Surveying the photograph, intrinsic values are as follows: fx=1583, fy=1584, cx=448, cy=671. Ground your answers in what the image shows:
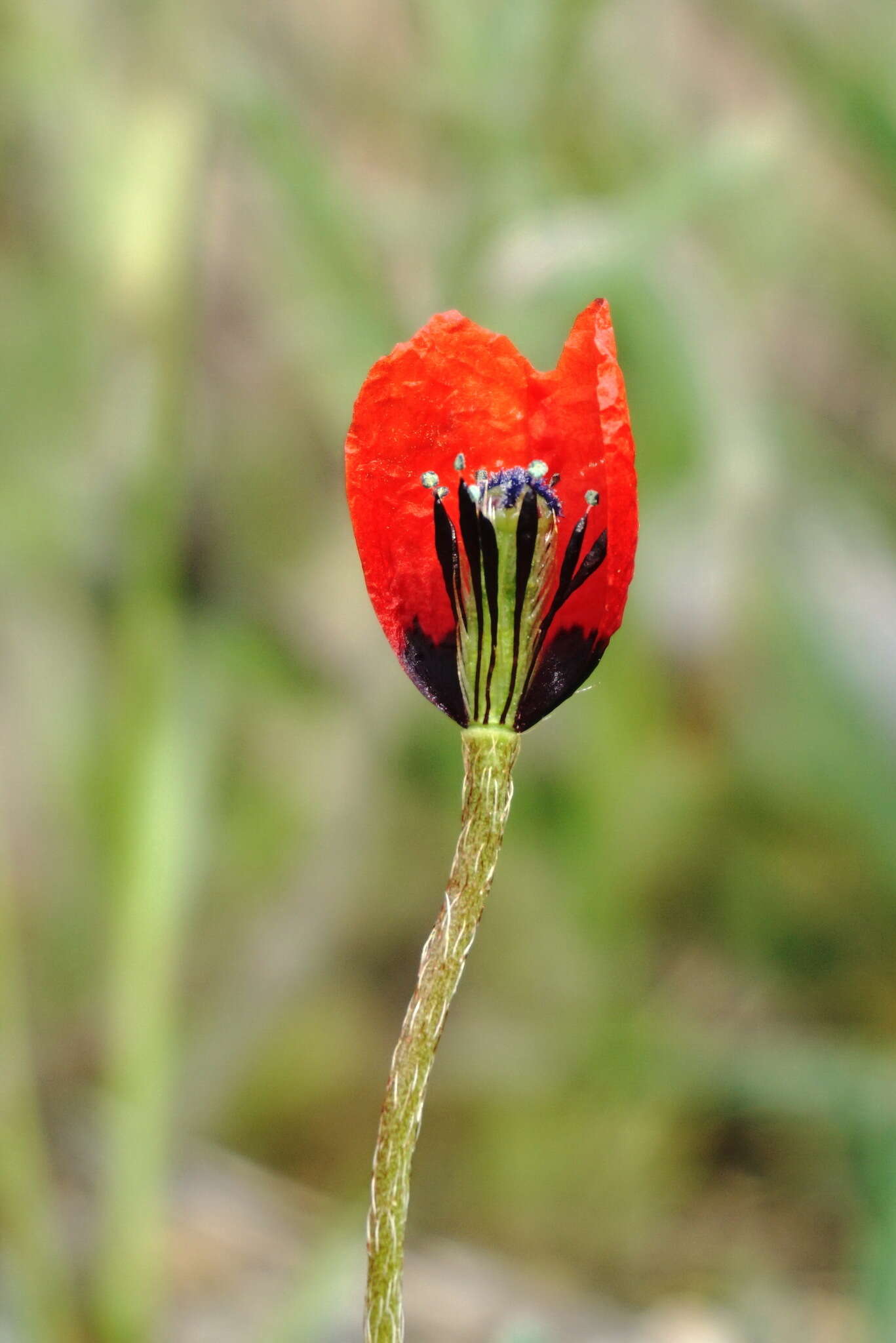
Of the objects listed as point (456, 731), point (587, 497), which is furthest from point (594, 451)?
point (456, 731)

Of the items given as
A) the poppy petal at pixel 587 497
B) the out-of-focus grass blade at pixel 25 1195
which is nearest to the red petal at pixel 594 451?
the poppy petal at pixel 587 497

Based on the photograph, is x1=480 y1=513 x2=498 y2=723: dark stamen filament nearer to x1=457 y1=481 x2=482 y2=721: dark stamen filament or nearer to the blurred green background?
x1=457 y1=481 x2=482 y2=721: dark stamen filament

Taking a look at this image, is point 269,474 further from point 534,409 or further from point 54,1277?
point 534,409

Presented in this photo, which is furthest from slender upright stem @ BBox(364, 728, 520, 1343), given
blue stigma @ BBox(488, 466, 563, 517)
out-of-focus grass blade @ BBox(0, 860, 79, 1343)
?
out-of-focus grass blade @ BBox(0, 860, 79, 1343)

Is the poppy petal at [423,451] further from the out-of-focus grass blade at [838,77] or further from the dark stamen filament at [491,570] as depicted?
the out-of-focus grass blade at [838,77]

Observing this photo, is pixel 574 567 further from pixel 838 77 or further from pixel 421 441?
pixel 838 77

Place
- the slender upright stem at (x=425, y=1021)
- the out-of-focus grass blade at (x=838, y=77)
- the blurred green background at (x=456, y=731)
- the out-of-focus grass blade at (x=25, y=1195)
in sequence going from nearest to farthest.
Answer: the slender upright stem at (x=425, y=1021)
the out-of-focus grass blade at (x=25, y=1195)
the blurred green background at (x=456, y=731)
the out-of-focus grass blade at (x=838, y=77)

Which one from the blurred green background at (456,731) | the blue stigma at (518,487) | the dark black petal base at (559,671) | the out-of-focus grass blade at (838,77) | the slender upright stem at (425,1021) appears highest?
the out-of-focus grass blade at (838,77)
